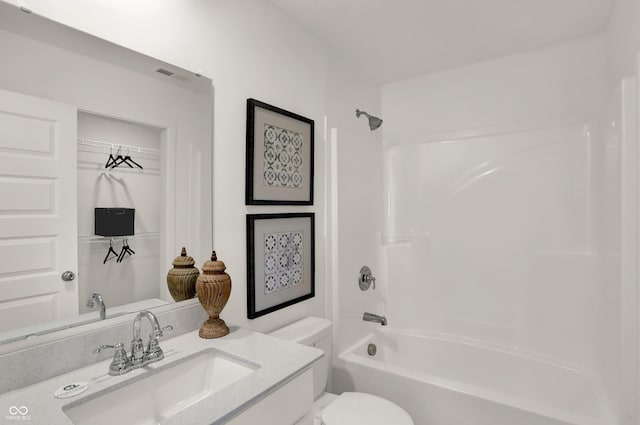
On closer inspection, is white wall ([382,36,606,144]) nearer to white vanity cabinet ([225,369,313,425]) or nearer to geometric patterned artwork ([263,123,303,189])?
geometric patterned artwork ([263,123,303,189])

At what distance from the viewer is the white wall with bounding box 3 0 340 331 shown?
1228 mm

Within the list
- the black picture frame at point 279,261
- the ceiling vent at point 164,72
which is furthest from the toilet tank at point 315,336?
the ceiling vent at point 164,72

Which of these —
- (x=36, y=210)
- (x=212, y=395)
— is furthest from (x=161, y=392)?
(x=36, y=210)

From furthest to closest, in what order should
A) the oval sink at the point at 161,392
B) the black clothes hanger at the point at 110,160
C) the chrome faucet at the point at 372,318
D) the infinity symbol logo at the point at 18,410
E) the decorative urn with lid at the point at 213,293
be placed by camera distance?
the chrome faucet at the point at 372,318, the decorative urn with lid at the point at 213,293, the black clothes hanger at the point at 110,160, the oval sink at the point at 161,392, the infinity symbol logo at the point at 18,410

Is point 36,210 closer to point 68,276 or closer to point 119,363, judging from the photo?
point 68,276

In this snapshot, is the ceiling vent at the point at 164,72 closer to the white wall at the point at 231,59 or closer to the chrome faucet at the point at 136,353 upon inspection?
the white wall at the point at 231,59

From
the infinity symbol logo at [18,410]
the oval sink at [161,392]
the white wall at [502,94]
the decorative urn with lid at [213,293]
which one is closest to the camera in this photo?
the infinity symbol logo at [18,410]

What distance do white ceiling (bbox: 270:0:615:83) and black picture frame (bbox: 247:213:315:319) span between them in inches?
45.0

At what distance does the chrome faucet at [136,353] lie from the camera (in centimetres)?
107

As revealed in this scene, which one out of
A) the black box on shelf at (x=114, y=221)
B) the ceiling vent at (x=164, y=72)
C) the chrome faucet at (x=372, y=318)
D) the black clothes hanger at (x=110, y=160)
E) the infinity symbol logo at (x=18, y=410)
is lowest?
the chrome faucet at (x=372, y=318)

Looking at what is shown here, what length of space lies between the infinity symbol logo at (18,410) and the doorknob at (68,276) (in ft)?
1.16

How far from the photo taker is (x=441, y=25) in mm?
2037

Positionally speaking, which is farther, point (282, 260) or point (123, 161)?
point (282, 260)

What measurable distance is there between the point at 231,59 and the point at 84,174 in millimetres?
863
